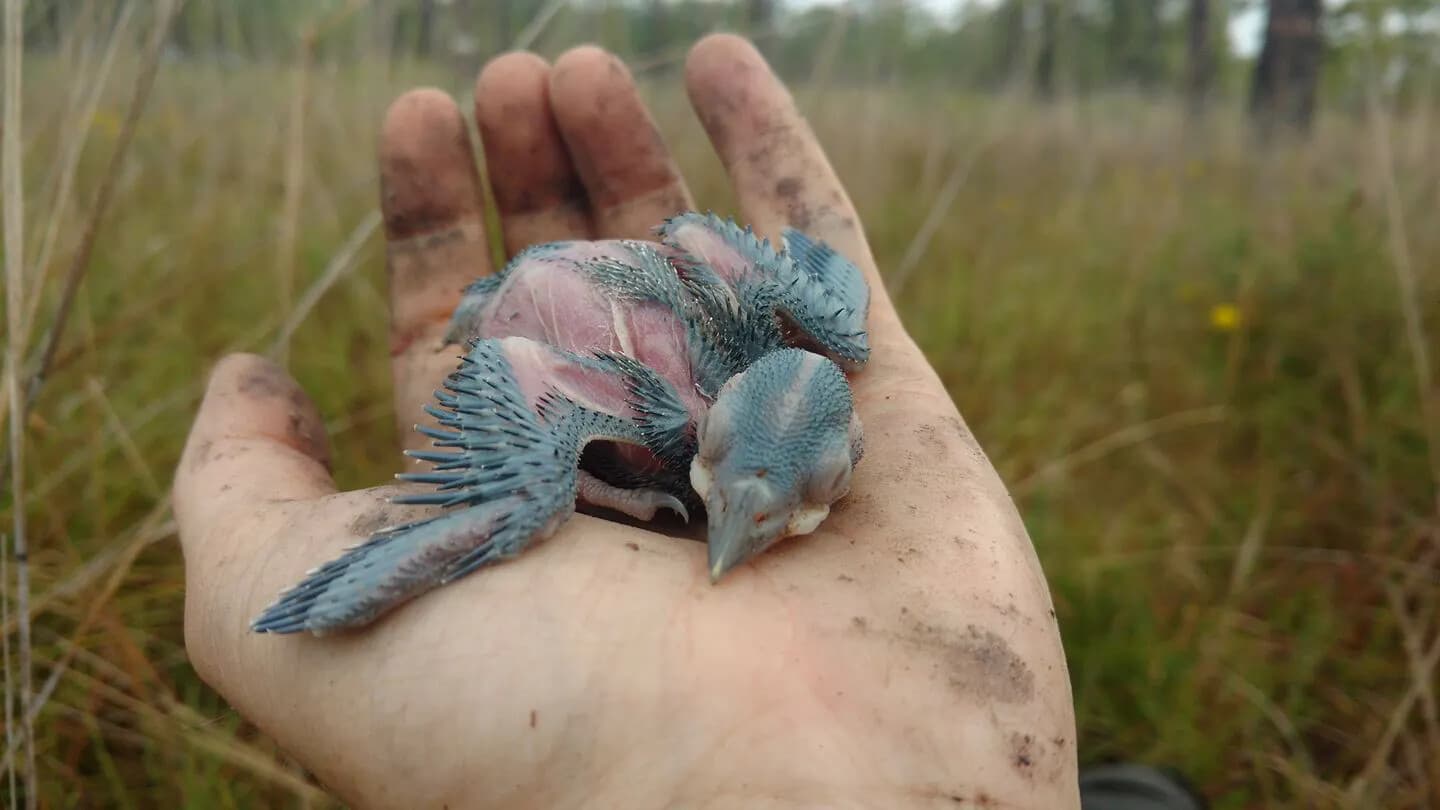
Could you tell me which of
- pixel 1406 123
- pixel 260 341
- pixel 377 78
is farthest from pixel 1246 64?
pixel 260 341

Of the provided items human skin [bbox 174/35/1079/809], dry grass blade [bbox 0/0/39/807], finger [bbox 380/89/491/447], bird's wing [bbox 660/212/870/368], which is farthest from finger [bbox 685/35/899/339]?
dry grass blade [bbox 0/0/39/807]

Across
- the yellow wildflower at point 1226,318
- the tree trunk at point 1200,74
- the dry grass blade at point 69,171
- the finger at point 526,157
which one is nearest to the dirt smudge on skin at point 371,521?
the dry grass blade at point 69,171

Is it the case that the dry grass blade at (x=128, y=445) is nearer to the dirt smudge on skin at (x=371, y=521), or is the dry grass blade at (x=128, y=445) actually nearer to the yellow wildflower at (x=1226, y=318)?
the dirt smudge on skin at (x=371, y=521)

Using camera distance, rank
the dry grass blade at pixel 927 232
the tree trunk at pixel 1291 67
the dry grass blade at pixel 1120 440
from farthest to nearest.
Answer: the tree trunk at pixel 1291 67 → the dry grass blade at pixel 927 232 → the dry grass blade at pixel 1120 440

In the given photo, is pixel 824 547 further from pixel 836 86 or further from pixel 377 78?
pixel 836 86

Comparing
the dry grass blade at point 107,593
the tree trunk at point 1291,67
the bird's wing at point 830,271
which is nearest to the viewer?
the dry grass blade at point 107,593

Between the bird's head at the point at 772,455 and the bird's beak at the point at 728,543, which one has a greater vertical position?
the bird's head at the point at 772,455

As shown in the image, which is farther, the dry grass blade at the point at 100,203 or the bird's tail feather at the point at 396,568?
the dry grass blade at the point at 100,203

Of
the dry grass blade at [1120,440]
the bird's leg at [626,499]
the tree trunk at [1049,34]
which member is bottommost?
the dry grass blade at [1120,440]
